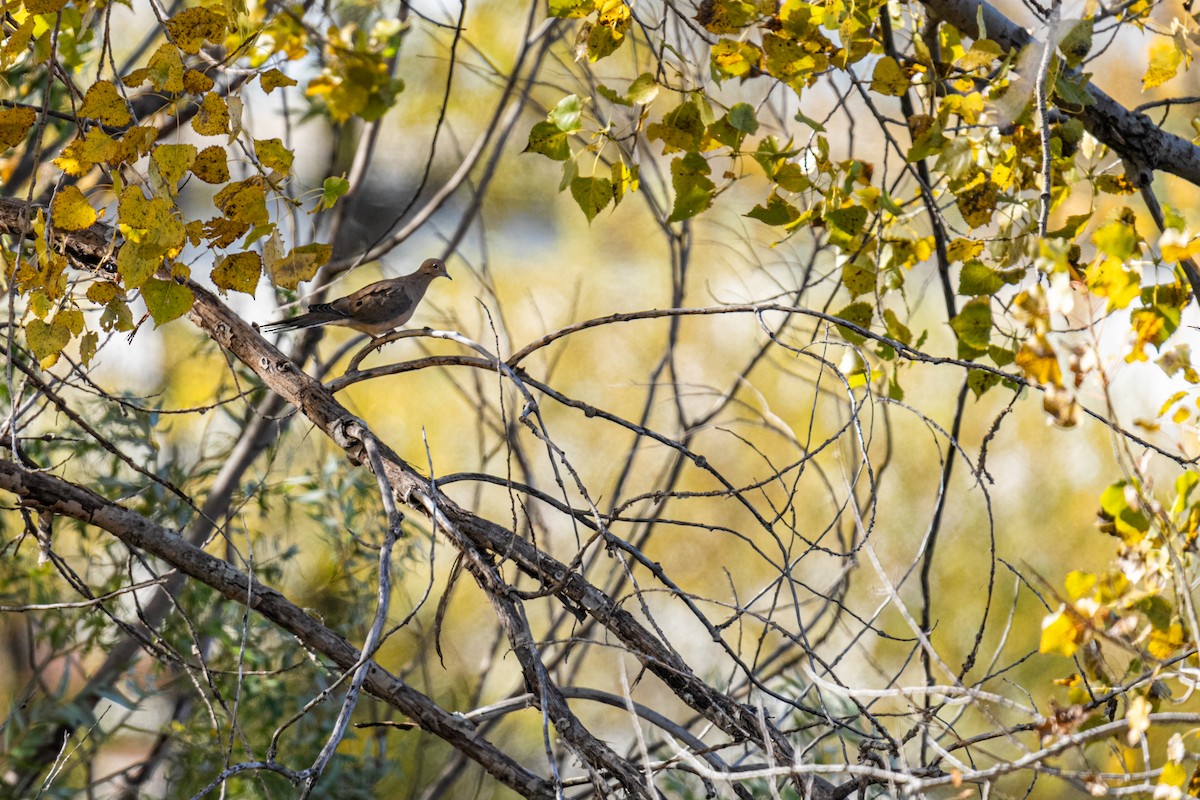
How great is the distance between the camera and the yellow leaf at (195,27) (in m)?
1.51

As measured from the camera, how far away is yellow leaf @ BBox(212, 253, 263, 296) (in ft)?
5.12

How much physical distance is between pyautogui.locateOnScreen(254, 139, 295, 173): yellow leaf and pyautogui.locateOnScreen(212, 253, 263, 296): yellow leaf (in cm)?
14

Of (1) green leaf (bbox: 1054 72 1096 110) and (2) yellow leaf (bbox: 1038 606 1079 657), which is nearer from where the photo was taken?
(2) yellow leaf (bbox: 1038 606 1079 657)

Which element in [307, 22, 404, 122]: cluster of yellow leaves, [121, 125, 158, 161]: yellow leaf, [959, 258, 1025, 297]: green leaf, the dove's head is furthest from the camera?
the dove's head

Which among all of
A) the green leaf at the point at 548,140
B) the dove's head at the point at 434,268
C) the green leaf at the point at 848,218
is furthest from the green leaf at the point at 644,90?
the dove's head at the point at 434,268

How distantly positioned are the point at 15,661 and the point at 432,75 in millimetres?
3462

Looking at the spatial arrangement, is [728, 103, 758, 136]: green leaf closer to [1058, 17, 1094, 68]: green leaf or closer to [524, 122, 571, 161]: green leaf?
[524, 122, 571, 161]: green leaf

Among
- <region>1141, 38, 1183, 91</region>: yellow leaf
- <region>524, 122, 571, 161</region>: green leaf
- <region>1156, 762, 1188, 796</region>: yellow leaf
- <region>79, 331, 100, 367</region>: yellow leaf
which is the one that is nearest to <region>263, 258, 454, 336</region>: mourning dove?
<region>79, 331, 100, 367</region>: yellow leaf

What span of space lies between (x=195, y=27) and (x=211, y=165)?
0.20 m

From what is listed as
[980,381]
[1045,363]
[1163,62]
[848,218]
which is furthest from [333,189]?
[1163,62]

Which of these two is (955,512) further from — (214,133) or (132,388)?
(214,133)

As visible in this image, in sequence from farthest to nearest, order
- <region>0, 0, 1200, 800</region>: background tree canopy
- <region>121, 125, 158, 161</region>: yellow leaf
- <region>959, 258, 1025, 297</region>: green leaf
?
<region>959, 258, 1025, 297</region>: green leaf, <region>121, 125, 158, 161</region>: yellow leaf, <region>0, 0, 1200, 800</region>: background tree canopy

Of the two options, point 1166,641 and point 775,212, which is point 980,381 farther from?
point 1166,641

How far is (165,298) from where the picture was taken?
1.45 m
